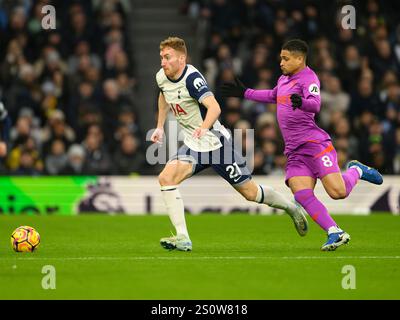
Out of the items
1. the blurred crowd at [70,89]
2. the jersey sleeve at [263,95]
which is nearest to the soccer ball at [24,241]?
the jersey sleeve at [263,95]

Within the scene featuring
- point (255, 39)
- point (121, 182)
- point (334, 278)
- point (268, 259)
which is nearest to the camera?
point (334, 278)

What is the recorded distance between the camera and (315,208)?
11.0 metres

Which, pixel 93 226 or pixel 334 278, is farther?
pixel 93 226

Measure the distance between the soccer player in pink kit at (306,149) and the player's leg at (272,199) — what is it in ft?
1.30

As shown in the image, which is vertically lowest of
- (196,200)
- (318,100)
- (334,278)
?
(196,200)

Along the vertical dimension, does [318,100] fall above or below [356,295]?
above

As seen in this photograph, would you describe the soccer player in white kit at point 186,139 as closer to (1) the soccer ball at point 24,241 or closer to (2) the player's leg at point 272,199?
(2) the player's leg at point 272,199

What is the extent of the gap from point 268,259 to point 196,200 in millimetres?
7020

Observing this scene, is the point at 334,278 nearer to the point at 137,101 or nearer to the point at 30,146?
the point at 30,146

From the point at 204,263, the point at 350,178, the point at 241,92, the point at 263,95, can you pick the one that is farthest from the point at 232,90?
the point at 204,263

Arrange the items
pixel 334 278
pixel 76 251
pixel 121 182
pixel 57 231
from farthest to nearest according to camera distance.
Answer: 1. pixel 121 182
2. pixel 57 231
3. pixel 76 251
4. pixel 334 278

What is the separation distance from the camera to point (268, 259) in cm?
1052
